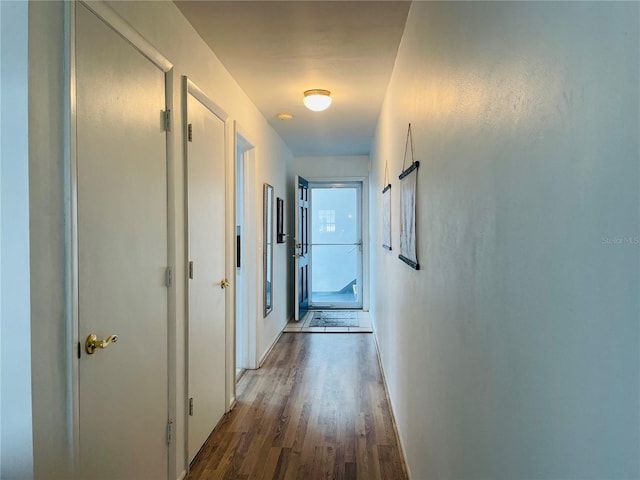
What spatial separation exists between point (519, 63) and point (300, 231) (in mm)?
5305

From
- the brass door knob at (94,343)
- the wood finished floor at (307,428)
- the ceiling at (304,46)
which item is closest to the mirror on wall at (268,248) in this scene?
the wood finished floor at (307,428)

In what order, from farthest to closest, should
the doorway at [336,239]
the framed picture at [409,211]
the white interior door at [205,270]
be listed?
the doorway at [336,239] < the white interior door at [205,270] < the framed picture at [409,211]

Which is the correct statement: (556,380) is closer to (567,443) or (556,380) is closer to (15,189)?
(567,443)

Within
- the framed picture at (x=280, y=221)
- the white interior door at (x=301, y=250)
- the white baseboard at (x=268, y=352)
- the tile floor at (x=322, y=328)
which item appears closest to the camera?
the white baseboard at (x=268, y=352)

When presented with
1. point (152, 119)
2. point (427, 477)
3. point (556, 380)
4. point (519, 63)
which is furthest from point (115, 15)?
point (427, 477)

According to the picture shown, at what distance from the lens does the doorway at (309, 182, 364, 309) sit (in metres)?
6.71

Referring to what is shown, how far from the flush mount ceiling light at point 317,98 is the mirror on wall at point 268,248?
110 cm

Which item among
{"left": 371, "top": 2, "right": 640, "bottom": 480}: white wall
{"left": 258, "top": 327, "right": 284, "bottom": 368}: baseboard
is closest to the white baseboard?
{"left": 258, "top": 327, "right": 284, "bottom": 368}: baseboard

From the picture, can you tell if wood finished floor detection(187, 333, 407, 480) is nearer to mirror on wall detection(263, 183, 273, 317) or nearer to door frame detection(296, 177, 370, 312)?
mirror on wall detection(263, 183, 273, 317)

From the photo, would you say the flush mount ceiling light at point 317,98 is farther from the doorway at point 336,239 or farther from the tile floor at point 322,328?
the doorway at point 336,239

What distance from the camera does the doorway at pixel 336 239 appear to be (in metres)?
6.71

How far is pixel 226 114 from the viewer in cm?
291

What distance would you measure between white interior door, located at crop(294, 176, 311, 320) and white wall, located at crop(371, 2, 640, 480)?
14.4ft

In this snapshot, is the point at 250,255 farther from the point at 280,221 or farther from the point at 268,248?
the point at 280,221
